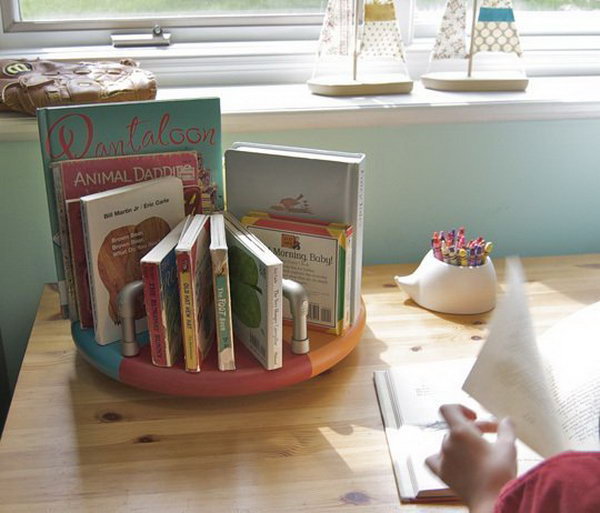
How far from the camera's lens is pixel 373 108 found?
4.40 feet

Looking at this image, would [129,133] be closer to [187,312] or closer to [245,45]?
[187,312]

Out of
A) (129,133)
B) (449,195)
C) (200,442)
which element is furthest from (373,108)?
(200,442)

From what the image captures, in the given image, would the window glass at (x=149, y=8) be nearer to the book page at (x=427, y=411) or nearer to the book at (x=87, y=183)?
the book at (x=87, y=183)

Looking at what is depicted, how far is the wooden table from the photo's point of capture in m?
0.78

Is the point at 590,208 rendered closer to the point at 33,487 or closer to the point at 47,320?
the point at 47,320

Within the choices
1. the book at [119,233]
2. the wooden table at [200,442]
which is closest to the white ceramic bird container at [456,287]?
the wooden table at [200,442]

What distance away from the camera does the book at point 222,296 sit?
2.92ft

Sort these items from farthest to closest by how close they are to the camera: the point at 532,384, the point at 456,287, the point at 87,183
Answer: the point at 456,287, the point at 87,183, the point at 532,384

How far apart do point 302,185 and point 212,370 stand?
29cm

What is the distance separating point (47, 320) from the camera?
118 centimetres

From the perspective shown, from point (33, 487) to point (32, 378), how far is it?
0.24 metres

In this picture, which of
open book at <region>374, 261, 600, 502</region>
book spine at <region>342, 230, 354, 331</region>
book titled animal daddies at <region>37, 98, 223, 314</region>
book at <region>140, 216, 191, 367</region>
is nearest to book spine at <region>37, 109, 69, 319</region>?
book titled animal daddies at <region>37, 98, 223, 314</region>

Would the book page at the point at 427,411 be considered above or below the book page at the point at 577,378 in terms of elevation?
below

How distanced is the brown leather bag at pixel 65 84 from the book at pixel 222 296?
39 centimetres
